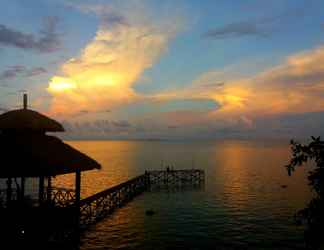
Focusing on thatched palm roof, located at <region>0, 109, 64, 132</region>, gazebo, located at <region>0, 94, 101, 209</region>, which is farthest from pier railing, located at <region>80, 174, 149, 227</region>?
thatched palm roof, located at <region>0, 109, 64, 132</region>

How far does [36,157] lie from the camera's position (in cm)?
1421

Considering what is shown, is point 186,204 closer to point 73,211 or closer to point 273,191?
point 273,191

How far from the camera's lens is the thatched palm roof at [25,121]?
15164 millimetres

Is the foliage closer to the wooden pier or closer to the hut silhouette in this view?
the hut silhouette

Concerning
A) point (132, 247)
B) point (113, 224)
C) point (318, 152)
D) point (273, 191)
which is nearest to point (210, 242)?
point (132, 247)

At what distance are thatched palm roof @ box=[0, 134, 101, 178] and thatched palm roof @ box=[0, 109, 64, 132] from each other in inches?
16.8

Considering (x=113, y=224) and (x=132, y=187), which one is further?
(x=132, y=187)

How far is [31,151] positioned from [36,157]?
45cm

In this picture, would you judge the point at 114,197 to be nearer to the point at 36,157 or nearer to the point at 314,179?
the point at 36,157

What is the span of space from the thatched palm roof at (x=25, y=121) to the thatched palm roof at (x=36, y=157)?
16.8 inches

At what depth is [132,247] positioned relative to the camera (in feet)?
73.2

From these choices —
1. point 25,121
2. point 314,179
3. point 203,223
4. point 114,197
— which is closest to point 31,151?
point 25,121

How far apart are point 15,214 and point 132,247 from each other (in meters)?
10.3

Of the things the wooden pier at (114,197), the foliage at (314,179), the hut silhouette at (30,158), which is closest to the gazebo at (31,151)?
the hut silhouette at (30,158)
